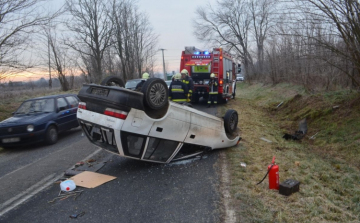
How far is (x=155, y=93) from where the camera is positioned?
430 centimetres

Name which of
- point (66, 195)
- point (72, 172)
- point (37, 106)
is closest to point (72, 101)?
point (37, 106)

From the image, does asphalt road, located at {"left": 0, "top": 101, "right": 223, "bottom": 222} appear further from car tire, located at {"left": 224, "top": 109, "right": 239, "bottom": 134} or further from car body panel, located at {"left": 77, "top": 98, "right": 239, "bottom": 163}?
car tire, located at {"left": 224, "top": 109, "right": 239, "bottom": 134}

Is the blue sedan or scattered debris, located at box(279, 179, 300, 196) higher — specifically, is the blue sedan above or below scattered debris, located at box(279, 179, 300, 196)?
above

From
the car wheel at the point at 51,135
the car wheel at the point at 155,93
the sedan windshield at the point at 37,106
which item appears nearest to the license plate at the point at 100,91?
the car wheel at the point at 155,93

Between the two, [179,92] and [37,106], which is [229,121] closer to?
[179,92]

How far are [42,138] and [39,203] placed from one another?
163 inches

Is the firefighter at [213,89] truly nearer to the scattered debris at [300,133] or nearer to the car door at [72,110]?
the scattered debris at [300,133]

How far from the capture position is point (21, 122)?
7.45 metres

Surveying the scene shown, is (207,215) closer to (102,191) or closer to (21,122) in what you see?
(102,191)

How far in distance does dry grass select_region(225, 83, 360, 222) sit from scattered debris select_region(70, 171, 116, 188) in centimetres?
217

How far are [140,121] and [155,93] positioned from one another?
0.51 metres

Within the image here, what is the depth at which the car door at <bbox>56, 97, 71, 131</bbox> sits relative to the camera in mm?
8430

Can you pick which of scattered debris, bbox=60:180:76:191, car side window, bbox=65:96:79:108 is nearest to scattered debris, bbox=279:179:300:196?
→ scattered debris, bbox=60:180:76:191

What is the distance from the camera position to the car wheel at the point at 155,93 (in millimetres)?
4155
